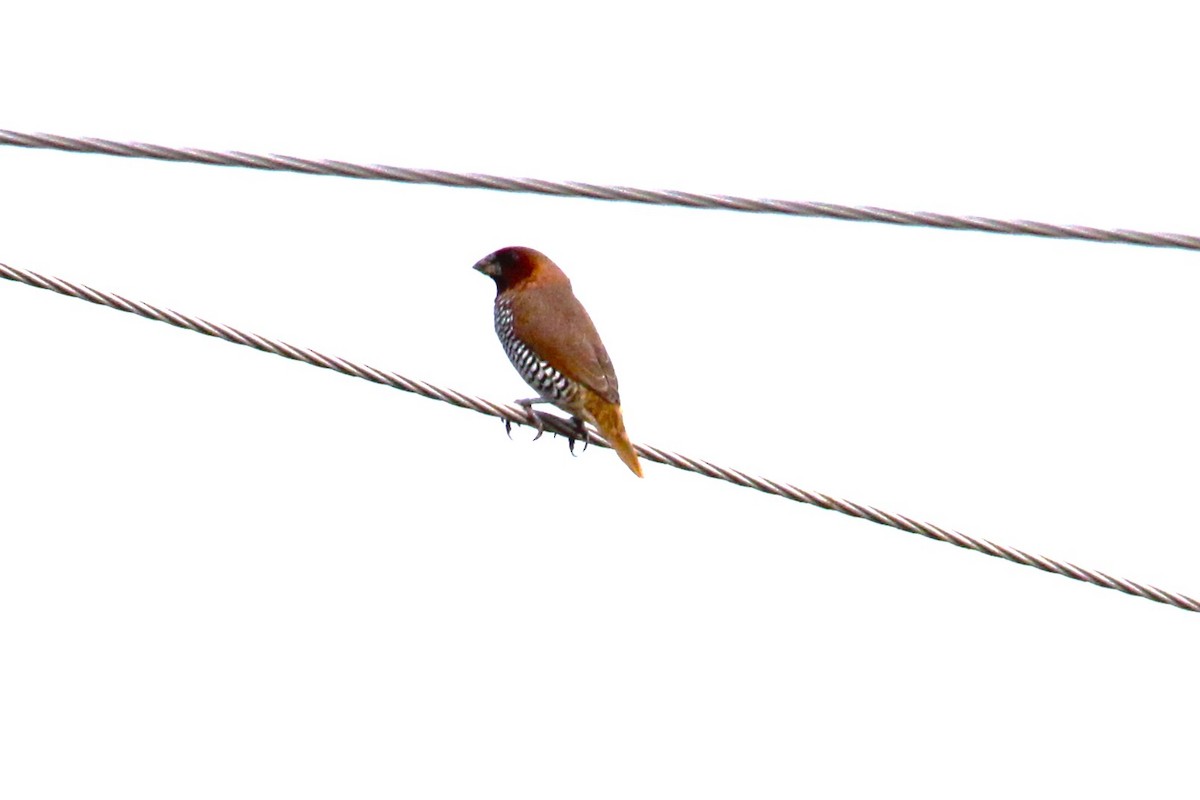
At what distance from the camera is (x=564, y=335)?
1002 cm

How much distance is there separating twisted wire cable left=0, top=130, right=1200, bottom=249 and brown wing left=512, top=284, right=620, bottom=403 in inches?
130

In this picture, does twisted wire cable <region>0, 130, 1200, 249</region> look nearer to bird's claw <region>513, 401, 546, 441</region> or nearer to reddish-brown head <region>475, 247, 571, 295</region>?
bird's claw <region>513, 401, 546, 441</region>

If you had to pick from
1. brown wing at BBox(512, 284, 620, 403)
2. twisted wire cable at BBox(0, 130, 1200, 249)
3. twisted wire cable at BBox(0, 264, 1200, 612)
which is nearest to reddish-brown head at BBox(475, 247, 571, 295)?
brown wing at BBox(512, 284, 620, 403)

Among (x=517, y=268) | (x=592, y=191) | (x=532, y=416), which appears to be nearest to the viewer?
(x=592, y=191)

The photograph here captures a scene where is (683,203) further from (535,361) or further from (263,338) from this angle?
(535,361)

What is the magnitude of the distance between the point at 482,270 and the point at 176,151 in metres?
4.67

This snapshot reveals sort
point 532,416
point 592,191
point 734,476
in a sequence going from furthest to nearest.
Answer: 1. point 532,416
2. point 734,476
3. point 592,191

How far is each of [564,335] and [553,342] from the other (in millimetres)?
85

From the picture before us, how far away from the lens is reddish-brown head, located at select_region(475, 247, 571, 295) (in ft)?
35.3

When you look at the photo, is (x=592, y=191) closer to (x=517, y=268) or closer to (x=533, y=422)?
(x=533, y=422)

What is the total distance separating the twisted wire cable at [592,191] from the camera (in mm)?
6137

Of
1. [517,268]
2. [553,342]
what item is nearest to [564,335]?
[553,342]

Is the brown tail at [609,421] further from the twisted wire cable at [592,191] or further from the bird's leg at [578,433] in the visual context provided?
the twisted wire cable at [592,191]

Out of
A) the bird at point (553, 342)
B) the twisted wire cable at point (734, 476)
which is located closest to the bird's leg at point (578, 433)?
the bird at point (553, 342)
